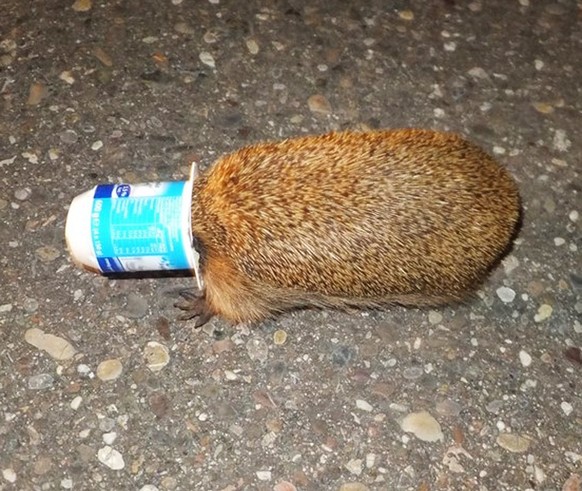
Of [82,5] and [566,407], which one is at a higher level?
[82,5]

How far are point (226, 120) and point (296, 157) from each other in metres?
0.52

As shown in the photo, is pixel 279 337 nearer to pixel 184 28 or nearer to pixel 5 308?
pixel 5 308

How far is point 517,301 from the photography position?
1751 mm

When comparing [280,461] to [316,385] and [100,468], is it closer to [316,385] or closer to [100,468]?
[316,385]

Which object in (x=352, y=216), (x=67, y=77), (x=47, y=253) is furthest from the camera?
(x=67, y=77)

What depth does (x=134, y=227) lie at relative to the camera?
1.46 meters

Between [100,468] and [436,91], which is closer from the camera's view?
[100,468]

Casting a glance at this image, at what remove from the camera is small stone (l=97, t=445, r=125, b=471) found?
1548 mm

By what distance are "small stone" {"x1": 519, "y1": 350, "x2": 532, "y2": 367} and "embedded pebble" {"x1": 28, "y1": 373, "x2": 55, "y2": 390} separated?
37.6 inches

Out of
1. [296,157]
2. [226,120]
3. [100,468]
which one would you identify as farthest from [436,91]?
[100,468]

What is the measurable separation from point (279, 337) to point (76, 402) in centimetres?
43

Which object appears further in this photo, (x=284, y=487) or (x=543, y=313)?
(x=543, y=313)

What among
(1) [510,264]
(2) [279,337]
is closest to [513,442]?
(1) [510,264]

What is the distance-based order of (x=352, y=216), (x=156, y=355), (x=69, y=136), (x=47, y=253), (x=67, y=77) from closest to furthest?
(x=352, y=216), (x=156, y=355), (x=47, y=253), (x=69, y=136), (x=67, y=77)
